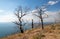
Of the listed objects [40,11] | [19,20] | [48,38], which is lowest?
[48,38]

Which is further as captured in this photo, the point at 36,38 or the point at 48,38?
the point at 48,38

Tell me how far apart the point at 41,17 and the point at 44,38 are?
20385 millimetres

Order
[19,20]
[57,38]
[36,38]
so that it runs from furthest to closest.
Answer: [19,20] → [57,38] → [36,38]

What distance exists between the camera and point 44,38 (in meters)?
15.6

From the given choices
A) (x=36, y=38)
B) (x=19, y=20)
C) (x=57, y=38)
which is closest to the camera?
(x=36, y=38)

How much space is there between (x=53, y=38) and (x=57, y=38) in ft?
1.44

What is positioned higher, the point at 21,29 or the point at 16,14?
the point at 16,14

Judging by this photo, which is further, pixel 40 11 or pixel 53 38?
pixel 40 11

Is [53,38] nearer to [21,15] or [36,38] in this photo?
[36,38]

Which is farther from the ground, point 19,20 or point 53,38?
point 19,20

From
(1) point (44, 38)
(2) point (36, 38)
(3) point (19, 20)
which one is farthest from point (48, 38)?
(3) point (19, 20)

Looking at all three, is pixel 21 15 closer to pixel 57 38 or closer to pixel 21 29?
pixel 21 29

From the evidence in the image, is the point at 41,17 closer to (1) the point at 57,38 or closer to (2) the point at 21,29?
(2) the point at 21,29

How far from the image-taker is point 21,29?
3653cm
